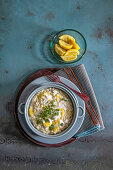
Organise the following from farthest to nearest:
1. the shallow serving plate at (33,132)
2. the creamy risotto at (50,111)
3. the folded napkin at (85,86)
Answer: the folded napkin at (85,86) < the shallow serving plate at (33,132) < the creamy risotto at (50,111)

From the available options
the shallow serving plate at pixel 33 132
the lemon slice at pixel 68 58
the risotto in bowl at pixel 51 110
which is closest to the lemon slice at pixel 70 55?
the lemon slice at pixel 68 58

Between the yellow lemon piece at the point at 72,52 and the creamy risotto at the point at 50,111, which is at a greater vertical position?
the yellow lemon piece at the point at 72,52

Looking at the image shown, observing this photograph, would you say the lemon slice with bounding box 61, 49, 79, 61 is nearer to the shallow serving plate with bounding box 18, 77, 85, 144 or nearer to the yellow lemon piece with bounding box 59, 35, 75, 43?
the yellow lemon piece with bounding box 59, 35, 75, 43

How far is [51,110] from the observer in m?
2.47

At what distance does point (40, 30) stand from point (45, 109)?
125 cm

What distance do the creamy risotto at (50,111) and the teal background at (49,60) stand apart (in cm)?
50

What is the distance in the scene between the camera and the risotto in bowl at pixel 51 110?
2477mm

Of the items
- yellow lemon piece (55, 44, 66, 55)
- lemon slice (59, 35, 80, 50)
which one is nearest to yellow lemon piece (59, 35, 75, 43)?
lemon slice (59, 35, 80, 50)

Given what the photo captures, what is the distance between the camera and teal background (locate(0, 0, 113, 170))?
288 centimetres

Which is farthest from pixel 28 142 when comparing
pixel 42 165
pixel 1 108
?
pixel 1 108

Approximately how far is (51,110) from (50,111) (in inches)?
0.8

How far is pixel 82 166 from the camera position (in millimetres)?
2969

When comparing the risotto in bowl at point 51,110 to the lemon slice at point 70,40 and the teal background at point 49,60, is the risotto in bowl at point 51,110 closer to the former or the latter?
the teal background at point 49,60

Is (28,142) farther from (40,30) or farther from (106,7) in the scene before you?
(106,7)
